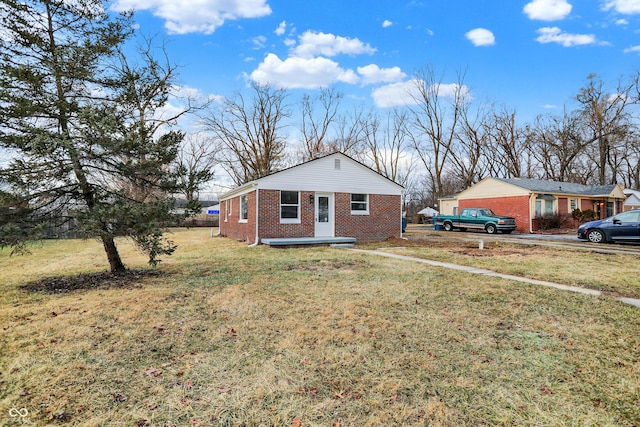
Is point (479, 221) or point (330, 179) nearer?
point (330, 179)

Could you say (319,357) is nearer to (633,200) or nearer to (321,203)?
(321,203)

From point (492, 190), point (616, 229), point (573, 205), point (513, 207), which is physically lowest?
point (616, 229)

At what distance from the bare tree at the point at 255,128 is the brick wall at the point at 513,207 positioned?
19216 millimetres

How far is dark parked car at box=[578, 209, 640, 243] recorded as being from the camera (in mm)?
13484

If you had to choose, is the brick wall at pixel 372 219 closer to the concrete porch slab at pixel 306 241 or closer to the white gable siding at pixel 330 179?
the white gable siding at pixel 330 179

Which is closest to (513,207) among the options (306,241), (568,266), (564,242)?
(564,242)

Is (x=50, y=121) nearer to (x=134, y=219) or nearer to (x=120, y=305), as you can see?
(x=134, y=219)

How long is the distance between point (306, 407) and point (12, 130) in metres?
6.86

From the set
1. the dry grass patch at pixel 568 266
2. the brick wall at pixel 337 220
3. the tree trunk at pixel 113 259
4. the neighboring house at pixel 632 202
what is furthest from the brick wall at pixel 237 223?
the neighboring house at pixel 632 202

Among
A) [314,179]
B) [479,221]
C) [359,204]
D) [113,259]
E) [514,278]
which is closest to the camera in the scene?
[514,278]

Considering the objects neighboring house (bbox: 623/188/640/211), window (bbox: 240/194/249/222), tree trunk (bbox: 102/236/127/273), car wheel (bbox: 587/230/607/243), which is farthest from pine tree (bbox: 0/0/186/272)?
neighboring house (bbox: 623/188/640/211)

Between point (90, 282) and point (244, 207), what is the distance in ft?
30.3

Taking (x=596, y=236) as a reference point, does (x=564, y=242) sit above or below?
below

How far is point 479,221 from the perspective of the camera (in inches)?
843
